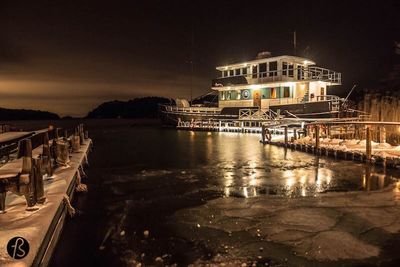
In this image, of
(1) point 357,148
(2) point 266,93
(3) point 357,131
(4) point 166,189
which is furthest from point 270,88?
(4) point 166,189

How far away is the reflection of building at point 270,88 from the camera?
30.4 m

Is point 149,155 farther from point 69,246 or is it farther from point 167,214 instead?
point 69,246

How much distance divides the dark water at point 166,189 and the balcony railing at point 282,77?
16.2m

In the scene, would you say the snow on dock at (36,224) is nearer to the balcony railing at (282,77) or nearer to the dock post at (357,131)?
the dock post at (357,131)

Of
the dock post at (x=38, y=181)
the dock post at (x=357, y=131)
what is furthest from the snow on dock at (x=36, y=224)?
the dock post at (x=357, y=131)

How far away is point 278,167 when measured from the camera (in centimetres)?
1334

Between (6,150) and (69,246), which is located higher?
(6,150)

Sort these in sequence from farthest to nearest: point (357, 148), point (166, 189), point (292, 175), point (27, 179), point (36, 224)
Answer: point (357, 148) < point (292, 175) < point (166, 189) < point (27, 179) < point (36, 224)

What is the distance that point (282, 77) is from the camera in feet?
105

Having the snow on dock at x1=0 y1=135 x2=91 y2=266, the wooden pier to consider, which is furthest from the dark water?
the wooden pier

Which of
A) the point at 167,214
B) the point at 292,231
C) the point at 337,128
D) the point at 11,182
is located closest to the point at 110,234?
the point at 167,214

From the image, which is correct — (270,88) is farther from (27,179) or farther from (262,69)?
(27,179)

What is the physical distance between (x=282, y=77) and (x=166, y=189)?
24.9 meters

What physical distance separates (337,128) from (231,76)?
15.8 m
